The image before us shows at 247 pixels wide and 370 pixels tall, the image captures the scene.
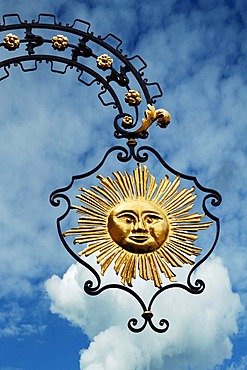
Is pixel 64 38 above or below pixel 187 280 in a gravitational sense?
above

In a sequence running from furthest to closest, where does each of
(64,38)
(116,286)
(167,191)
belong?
(64,38) → (167,191) → (116,286)

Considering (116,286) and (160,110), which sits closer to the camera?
(116,286)

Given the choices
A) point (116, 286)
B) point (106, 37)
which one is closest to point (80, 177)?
point (116, 286)

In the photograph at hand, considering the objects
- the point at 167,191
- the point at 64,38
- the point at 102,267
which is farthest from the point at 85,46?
the point at 102,267

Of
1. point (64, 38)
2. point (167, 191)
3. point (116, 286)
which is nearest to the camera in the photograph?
point (116, 286)

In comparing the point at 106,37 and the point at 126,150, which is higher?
the point at 106,37

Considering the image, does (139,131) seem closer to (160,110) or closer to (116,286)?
(160,110)

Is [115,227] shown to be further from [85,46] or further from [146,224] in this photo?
[85,46]

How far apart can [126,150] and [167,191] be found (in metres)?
0.25

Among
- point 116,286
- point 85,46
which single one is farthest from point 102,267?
point 85,46

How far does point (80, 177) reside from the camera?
325cm

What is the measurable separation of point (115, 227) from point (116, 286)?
0.25 meters

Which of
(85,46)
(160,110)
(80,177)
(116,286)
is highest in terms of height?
(85,46)

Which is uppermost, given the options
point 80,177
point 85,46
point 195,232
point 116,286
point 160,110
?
point 85,46
